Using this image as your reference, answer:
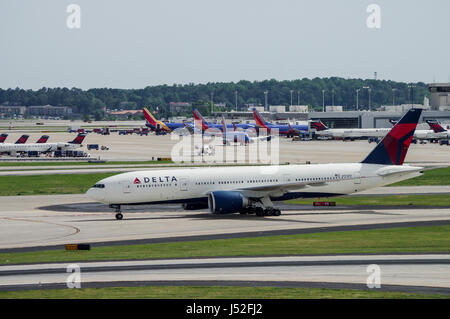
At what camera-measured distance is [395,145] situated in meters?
74.9

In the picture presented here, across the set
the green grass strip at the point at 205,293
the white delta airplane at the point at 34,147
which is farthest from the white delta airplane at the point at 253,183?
the white delta airplane at the point at 34,147

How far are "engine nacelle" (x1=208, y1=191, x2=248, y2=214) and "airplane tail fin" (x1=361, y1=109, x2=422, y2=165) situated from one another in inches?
550

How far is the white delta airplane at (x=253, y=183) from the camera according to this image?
68625 millimetres

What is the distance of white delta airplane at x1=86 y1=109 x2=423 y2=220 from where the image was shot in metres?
68.6

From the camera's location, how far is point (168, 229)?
6238 centimetres

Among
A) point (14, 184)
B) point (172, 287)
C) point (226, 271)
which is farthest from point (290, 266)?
point (14, 184)

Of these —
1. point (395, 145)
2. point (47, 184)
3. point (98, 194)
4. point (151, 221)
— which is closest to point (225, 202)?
point (151, 221)

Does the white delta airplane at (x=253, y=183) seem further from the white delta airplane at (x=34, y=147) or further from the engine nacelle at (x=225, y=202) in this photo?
the white delta airplane at (x=34, y=147)

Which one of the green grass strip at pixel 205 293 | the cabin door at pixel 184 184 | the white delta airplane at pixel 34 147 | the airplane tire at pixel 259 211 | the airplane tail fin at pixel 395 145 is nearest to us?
the green grass strip at pixel 205 293

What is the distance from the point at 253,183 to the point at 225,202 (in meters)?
3.79

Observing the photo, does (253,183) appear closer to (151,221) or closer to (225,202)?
(225,202)

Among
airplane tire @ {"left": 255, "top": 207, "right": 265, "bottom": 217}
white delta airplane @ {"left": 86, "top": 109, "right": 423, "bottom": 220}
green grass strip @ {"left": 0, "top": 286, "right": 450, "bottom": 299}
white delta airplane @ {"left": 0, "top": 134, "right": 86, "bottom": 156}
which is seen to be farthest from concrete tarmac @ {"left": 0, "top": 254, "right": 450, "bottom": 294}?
white delta airplane @ {"left": 0, "top": 134, "right": 86, "bottom": 156}

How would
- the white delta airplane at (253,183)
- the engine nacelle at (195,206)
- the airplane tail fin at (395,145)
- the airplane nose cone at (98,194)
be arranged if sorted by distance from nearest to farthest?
the airplane nose cone at (98,194) → the white delta airplane at (253,183) → the engine nacelle at (195,206) → the airplane tail fin at (395,145)

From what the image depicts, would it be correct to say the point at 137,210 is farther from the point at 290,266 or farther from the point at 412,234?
the point at 290,266
